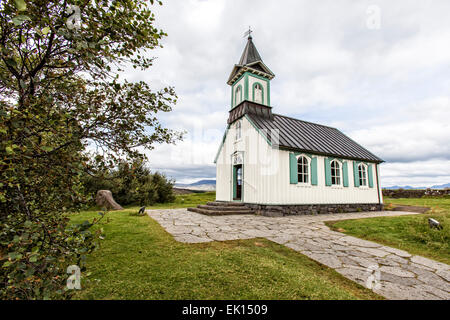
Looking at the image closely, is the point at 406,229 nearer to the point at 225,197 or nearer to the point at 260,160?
the point at 260,160

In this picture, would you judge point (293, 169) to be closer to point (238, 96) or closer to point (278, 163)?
point (278, 163)

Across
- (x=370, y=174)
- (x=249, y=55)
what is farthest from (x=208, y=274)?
(x=370, y=174)

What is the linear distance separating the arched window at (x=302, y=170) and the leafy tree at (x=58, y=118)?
9.24 meters

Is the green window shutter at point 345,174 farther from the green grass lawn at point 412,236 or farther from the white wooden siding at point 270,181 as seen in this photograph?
the green grass lawn at point 412,236

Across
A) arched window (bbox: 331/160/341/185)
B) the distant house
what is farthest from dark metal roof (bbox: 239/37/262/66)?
arched window (bbox: 331/160/341/185)

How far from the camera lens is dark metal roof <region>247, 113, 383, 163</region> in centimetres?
1052

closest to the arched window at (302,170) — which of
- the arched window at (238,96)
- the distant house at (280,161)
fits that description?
the distant house at (280,161)

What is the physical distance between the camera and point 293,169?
1003 centimetres

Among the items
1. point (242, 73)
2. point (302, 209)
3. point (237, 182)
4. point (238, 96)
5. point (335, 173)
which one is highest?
point (242, 73)

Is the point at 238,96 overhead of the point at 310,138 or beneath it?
overhead

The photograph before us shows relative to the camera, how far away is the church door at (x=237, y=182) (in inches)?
475

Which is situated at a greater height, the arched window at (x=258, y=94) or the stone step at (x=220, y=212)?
the arched window at (x=258, y=94)

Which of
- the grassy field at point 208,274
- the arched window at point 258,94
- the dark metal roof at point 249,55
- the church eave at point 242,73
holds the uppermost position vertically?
the dark metal roof at point 249,55

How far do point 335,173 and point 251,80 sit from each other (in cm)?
778
